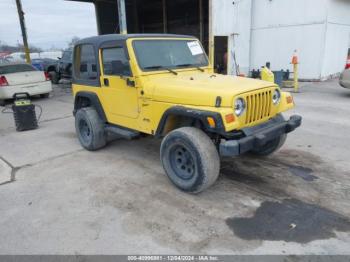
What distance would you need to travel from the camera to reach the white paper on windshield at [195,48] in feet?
16.0

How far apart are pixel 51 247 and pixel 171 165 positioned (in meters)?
1.69

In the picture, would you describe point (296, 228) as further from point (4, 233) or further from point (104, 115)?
point (104, 115)

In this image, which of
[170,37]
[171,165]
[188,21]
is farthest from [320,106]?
[188,21]

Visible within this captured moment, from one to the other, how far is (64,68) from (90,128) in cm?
1230

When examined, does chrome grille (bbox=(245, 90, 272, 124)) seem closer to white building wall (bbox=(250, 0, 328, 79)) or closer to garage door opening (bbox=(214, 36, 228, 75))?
white building wall (bbox=(250, 0, 328, 79))

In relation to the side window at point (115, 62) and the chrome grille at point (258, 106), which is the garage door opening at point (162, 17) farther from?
the chrome grille at point (258, 106)

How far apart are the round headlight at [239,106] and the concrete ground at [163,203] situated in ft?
3.51

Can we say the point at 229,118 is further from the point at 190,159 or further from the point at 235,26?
the point at 235,26

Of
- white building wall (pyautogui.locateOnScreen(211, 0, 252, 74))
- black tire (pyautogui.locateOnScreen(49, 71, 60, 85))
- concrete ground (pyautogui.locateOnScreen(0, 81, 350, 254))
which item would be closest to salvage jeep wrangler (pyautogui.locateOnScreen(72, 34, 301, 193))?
concrete ground (pyautogui.locateOnScreen(0, 81, 350, 254))

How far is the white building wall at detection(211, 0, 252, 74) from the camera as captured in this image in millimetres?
12898

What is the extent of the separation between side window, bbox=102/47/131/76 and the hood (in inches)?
16.8

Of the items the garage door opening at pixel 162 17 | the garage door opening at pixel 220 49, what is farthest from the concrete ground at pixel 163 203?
the garage door opening at pixel 162 17

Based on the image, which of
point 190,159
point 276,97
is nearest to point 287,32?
point 276,97

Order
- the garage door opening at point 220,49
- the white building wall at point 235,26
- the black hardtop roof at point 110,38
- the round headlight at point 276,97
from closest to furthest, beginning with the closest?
the round headlight at point 276,97
the black hardtop roof at point 110,38
the white building wall at point 235,26
the garage door opening at point 220,49
